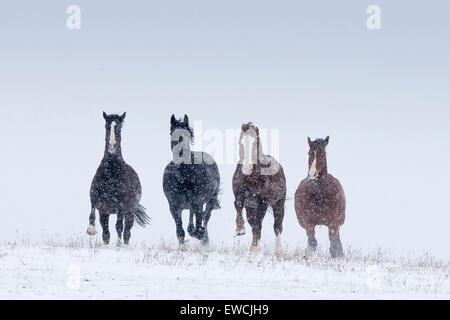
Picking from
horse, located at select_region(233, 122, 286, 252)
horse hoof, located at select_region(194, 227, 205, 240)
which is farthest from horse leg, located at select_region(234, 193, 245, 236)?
horse hoof, located at select_region(194, 227, 205, 240)

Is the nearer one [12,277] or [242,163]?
[12,277]

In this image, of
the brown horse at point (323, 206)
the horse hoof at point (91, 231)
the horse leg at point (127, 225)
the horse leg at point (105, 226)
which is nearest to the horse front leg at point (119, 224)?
the horse leg at point (105, 226)

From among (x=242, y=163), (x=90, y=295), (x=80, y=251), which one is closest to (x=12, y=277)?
(x=90, y=295)

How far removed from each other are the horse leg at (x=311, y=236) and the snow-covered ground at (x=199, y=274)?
45 centimetres

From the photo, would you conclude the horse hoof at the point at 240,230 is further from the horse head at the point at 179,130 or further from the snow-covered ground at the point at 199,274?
the horse head at the point at 179,130

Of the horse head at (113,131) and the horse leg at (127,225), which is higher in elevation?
the horse head at (113,131)

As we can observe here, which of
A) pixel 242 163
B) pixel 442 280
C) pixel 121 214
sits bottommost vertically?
pixel 442 280

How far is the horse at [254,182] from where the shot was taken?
15.3 meters

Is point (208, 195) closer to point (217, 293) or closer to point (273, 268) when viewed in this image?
point (273, 268)

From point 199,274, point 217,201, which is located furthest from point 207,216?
point 199,274

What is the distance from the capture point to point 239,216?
1522cm

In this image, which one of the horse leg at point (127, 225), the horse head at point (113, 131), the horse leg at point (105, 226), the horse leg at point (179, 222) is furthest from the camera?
the horse leg at point (127, 225)
